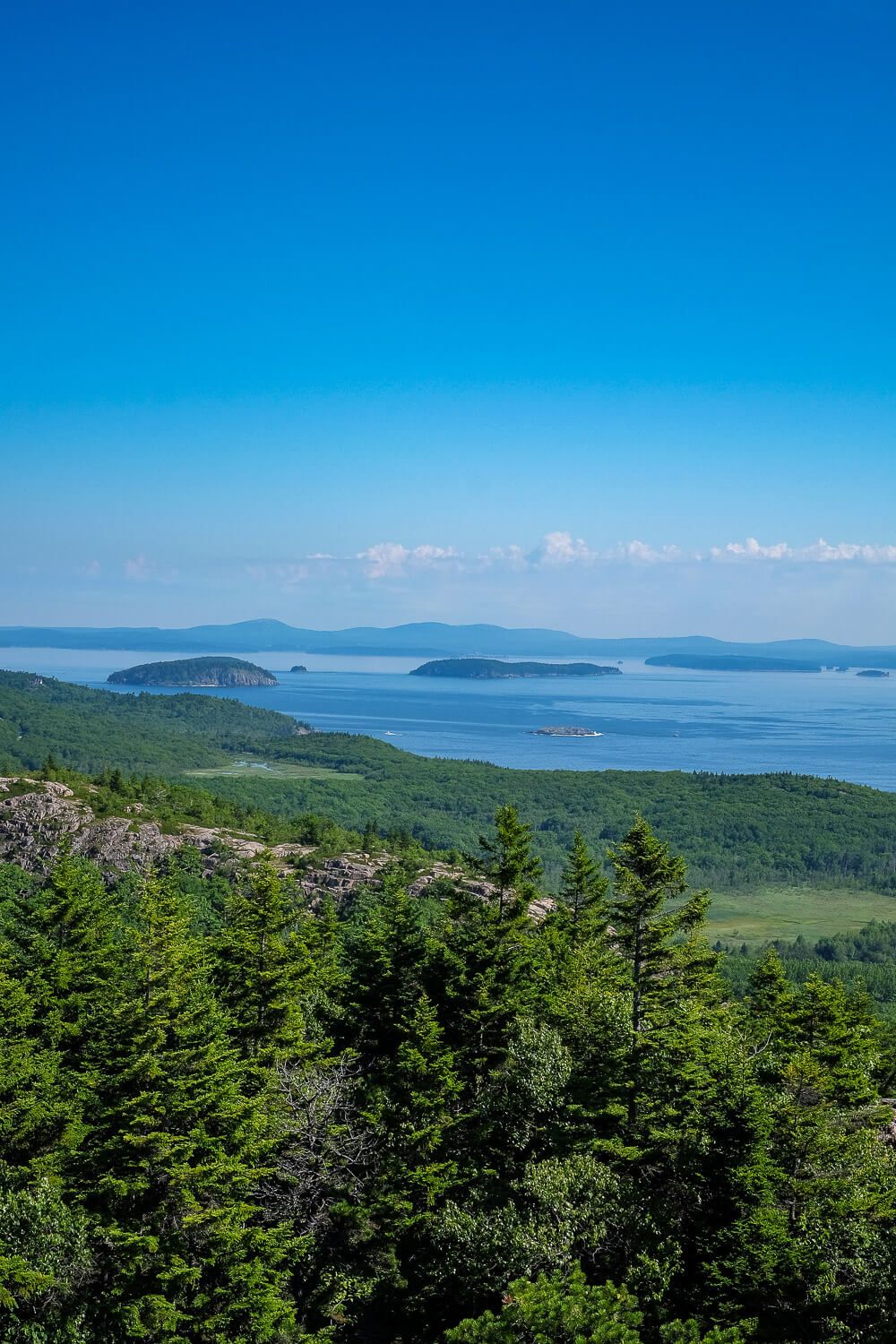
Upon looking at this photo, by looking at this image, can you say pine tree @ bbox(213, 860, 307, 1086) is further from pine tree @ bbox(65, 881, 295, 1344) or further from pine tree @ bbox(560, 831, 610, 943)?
pine tree @ bbox(560, 831, 610, 943)

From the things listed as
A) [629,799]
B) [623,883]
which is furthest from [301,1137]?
[629,799]

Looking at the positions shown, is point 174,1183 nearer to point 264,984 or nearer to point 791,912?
point 264,984

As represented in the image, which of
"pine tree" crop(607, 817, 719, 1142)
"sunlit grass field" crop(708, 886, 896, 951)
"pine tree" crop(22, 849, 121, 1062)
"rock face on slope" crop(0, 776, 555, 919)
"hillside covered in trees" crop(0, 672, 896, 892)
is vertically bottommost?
"sunlit grass field" crop(708, 886, 896, 951)

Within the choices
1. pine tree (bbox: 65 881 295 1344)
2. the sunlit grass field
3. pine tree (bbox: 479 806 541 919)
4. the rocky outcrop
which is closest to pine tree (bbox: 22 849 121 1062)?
pine tree (bbox: 65 881 295 1344)

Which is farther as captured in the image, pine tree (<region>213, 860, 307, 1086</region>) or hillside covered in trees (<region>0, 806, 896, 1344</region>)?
pine tree (<region>213, 860, 307, 1086</region>)

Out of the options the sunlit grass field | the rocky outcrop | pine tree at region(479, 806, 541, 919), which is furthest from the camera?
the sunlit grass field

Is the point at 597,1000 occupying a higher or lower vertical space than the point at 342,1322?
higher

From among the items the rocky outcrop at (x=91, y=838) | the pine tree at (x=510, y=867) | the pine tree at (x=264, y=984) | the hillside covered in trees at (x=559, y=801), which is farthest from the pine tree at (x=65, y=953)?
the hillside covered in trees at (x=559, y=801)

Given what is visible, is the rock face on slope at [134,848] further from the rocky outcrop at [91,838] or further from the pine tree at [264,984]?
the pine tree at [264,984]

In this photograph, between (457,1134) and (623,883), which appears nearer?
(623,883)

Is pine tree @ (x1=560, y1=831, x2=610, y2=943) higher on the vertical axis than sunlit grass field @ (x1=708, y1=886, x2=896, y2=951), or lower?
higher

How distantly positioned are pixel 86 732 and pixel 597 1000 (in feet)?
569

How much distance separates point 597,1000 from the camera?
23.5 m

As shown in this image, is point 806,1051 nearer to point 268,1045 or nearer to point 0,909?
point 268,1045
